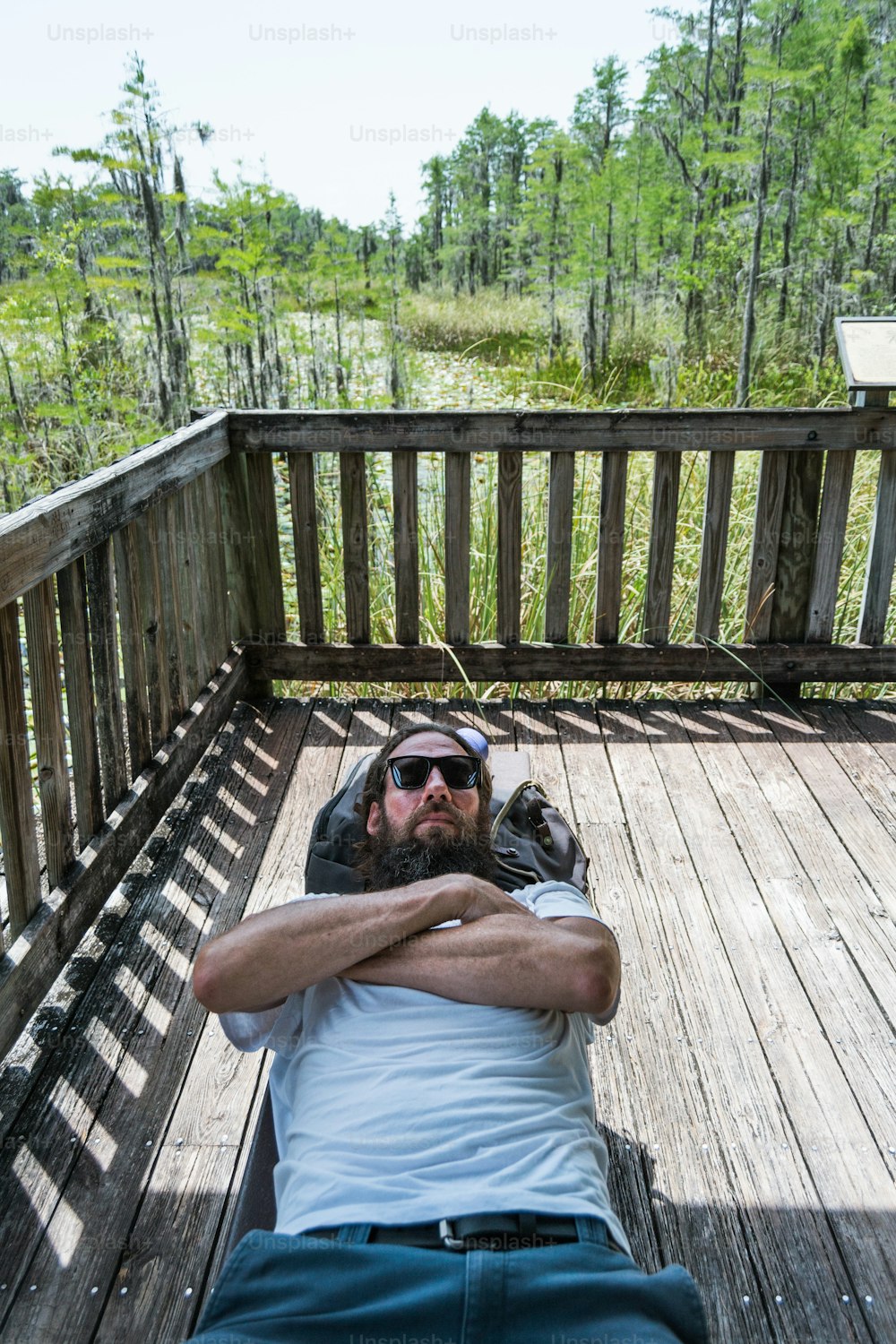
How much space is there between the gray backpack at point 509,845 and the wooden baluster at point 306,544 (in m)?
1.51

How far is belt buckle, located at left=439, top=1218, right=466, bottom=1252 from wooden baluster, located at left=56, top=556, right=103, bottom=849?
4.99 feet

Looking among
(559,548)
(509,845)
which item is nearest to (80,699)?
(509,845)

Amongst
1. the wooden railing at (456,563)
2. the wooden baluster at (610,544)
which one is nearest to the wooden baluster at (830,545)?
the wooden railing at (456,563)

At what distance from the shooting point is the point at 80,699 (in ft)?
8.14

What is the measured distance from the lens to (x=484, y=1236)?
1250 millimetres

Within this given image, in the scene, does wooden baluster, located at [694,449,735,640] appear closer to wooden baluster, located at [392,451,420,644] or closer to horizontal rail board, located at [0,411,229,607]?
wooden baluster, located at [392,451,420,644]

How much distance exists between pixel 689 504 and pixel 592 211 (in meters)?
6.81

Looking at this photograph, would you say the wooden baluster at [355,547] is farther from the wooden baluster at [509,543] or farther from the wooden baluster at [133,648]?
the wooden baluster at [133,648]

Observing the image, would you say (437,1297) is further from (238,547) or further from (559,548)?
(238,547)

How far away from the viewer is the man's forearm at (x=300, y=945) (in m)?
1.58

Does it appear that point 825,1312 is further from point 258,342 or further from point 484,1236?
point 258,342

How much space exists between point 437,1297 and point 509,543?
2872mm

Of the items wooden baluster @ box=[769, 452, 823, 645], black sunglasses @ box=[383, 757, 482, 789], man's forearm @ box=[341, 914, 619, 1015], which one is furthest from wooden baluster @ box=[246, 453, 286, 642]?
man's forearm @ box=[341, 914, 619, 1015]

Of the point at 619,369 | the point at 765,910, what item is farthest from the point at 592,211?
the point at 765,910
